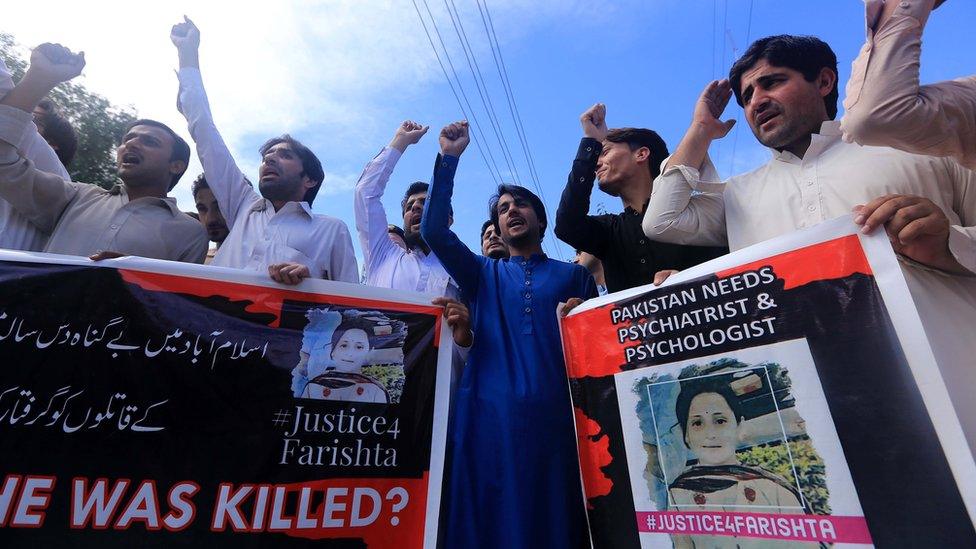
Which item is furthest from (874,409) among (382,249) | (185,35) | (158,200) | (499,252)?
(185,35)

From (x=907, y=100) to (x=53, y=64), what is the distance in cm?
323

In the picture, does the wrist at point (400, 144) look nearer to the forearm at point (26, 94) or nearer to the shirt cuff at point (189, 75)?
the shirt cuff at point (189, 75)

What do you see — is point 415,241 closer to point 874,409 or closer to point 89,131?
point 874,409

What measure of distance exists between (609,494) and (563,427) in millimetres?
405

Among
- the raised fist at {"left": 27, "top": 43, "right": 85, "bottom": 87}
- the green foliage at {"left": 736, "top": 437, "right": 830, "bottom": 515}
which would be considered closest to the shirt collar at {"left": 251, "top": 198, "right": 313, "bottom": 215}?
the raised fist at {"left": 27, "top": 43, "right": 85, "bottom": 87}

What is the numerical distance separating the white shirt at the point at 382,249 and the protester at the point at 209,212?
3.15ft

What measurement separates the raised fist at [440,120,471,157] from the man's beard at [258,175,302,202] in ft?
3.16

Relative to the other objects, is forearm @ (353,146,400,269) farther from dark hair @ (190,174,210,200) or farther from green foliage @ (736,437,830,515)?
green foliage @ (736,437,830,515)

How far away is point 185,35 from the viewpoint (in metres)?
2.73

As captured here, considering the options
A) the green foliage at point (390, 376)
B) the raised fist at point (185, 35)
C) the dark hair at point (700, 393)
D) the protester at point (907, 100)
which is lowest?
the dark hair at point (700, 393)

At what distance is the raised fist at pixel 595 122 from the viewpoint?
7.95 feet

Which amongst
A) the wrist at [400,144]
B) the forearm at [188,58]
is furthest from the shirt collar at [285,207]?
the forearm at [188,58]

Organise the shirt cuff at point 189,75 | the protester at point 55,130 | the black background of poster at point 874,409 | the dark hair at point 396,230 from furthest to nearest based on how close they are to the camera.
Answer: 1. the dark hair at point 396,230
2. the protester at point 55,130
3. the shirt cuff at point 189,75
4. the black background of poster at point 874,409

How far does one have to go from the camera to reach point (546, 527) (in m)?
1.90
